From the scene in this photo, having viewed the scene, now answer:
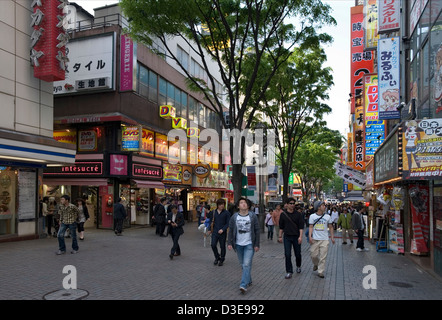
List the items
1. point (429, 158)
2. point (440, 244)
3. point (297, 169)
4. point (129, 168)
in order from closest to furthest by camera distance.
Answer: point (429, 158), point (440, 244), point (129, 168), point (297, 169)

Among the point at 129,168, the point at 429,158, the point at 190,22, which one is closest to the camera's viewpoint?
the point at 429,158

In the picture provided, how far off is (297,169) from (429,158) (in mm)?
34089

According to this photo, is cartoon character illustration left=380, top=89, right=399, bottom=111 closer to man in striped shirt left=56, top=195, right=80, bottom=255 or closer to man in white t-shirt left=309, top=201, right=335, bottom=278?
man in white t-shirt left=309, top=201, right=335, bottom=278

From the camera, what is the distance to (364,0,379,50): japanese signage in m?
16.6

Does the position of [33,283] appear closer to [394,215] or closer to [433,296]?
[433,296]

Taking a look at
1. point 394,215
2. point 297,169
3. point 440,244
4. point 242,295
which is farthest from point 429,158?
point 297,169

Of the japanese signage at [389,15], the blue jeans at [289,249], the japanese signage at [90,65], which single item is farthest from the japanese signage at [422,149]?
the japanese signage at [90,65]

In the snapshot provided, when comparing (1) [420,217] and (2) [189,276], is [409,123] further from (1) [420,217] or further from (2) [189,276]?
(2) [189,276]

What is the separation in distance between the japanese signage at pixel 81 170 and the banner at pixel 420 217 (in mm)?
14066

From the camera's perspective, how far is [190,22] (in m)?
13.2

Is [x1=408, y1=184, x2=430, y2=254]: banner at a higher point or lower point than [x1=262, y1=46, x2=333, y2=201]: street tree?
lower

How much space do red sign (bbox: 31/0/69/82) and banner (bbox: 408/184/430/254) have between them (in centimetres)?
1268

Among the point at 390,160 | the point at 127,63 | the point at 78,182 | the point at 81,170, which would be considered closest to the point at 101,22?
the point at 127,63

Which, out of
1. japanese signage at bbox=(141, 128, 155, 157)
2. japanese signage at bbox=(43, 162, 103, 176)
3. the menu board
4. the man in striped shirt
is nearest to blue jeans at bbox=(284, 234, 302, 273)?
the man in striped shirt
